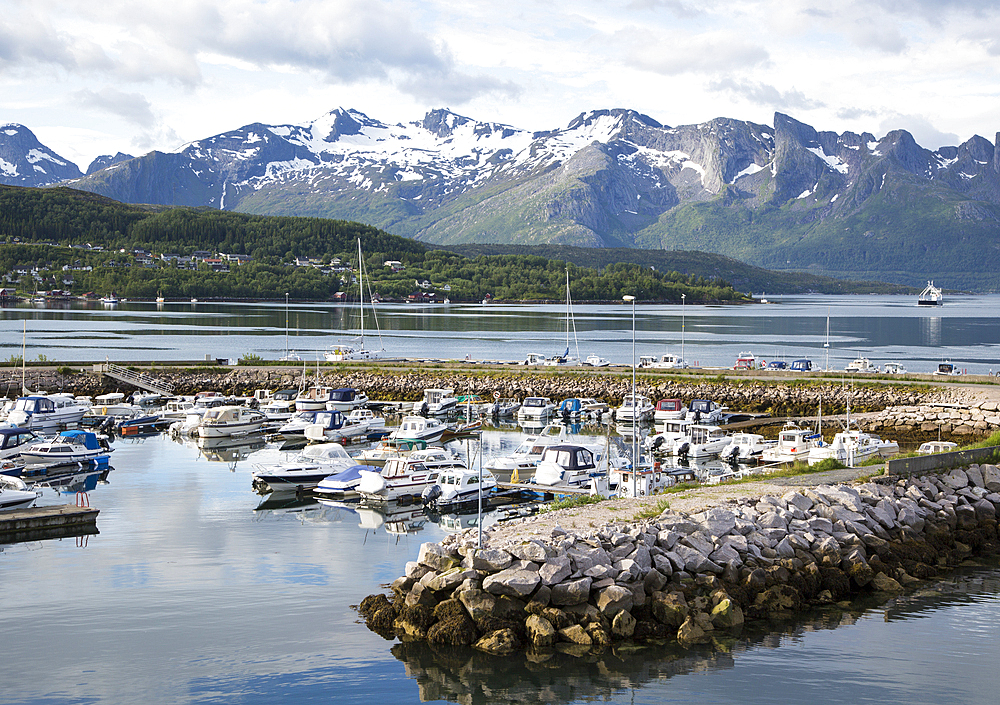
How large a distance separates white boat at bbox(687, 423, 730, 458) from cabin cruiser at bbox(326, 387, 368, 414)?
17.4 m

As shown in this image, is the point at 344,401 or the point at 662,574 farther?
the point at 344,401

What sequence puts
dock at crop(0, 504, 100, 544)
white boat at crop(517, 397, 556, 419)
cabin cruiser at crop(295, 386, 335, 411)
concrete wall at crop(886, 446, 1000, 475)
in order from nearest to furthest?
dock at crop(0, 504, 100, 544)
concrete wall at crop(886, 446, 1000, 475)
white boat at crop(517, 397, 556, 419)
cabin cruiser at crop(295, 386, 335, 411)

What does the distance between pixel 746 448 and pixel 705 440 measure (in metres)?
2.48

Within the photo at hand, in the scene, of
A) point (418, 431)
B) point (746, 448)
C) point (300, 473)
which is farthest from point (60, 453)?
point (746, 448)

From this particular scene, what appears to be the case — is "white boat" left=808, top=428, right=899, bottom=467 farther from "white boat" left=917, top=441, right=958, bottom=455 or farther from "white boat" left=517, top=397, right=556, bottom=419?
"white boat" left=517, top=397, right=556, bottom=419

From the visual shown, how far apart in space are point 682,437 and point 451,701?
27234 millimetres

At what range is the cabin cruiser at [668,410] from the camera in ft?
150

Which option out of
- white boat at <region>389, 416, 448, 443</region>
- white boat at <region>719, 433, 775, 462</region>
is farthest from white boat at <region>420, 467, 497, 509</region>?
white boat at <region>719, 433, 775, 462</region>

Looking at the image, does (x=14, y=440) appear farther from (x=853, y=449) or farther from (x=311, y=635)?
(x=853, y=449)

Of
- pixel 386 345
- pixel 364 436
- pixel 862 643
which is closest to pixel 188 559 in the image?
pixel 862 643

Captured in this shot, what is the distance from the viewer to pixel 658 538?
58.1 feet

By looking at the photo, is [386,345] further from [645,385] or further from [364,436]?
[364,436]

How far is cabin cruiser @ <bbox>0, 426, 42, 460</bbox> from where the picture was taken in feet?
111

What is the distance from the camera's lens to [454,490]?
28031mm
